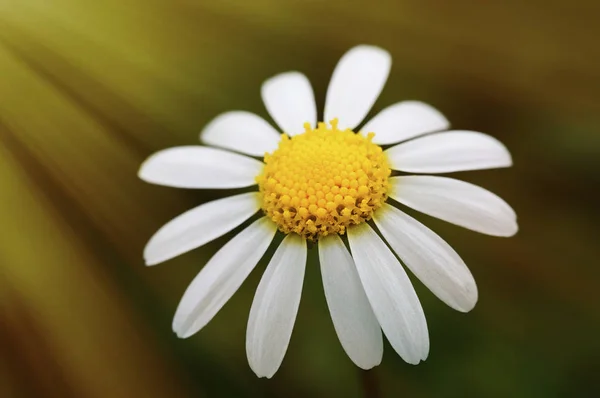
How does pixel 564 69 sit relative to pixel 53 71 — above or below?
above

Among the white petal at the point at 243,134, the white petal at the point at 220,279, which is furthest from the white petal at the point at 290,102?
the white petal at the point at 220,279

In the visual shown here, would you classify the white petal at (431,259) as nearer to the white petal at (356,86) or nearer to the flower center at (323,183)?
the flower center at (323,183)

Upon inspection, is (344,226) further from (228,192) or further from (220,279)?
(228,192)

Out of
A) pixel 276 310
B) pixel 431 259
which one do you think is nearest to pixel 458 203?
pixel 431 259

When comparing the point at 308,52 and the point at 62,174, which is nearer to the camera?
the point at 62,174

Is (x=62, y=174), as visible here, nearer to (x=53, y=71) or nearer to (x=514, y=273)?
(x=53, y=71)

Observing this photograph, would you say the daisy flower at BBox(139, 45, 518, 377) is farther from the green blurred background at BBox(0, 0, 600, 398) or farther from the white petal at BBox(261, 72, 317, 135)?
the green blurred background at BBox(0, 0, 600, 398)

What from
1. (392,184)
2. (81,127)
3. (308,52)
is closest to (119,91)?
(81,127)
